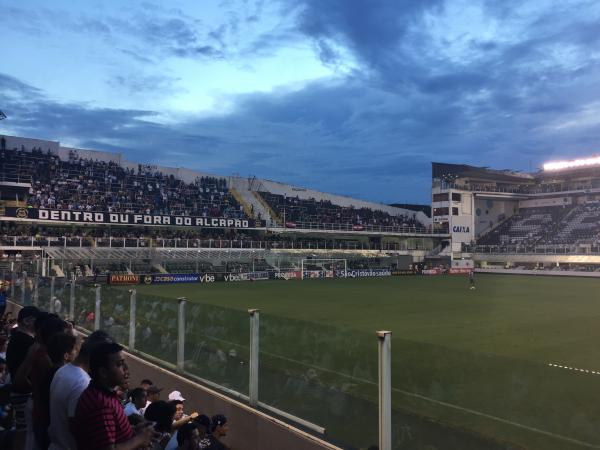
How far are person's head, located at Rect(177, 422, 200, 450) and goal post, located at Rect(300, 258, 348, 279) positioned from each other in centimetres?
4640

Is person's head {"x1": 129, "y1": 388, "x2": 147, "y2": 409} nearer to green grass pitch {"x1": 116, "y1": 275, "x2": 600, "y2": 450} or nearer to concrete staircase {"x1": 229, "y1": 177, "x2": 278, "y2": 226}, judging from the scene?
green grass pitch {"x1": 116, "y1": 275, "x2": 600, "y2": 450}

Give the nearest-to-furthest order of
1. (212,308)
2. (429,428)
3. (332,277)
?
(429,428)
(212,308)
(332,277)

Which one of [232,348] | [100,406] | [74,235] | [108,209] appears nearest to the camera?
[100,406]

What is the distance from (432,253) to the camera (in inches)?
2793

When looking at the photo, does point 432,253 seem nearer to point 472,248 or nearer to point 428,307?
point 472,248

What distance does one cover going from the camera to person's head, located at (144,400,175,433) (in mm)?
5172

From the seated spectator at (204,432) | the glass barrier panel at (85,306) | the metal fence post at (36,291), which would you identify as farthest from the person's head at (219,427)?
the metal fence post at (36,291)

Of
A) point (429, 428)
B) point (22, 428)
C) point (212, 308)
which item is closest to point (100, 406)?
point (429, 428)

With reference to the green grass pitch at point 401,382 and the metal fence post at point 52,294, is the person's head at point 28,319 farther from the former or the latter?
the metal fence post at point 52,294

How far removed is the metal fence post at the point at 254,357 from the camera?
6.25 meters

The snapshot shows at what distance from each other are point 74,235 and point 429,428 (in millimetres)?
45391

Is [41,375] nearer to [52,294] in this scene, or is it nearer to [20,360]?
[20,360]

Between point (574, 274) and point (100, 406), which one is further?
point (574, 274)

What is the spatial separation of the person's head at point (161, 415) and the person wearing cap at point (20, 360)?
49.1 inches
